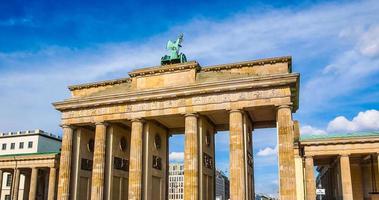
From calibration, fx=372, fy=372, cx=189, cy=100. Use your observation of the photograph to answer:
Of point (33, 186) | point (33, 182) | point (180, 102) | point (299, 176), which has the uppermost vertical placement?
point (180, 102)

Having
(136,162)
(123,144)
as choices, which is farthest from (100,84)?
(136,162)

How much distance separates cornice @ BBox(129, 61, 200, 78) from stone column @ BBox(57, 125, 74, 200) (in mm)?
9056

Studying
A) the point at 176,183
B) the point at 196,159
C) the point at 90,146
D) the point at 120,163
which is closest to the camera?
the point at 196,159

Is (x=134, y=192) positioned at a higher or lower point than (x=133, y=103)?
lower

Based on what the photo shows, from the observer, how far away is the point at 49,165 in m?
47.1

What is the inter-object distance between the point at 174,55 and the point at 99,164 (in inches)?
529

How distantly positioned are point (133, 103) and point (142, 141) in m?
3.86

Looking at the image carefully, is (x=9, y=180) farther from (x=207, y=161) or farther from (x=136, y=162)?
(x=207, y=161)

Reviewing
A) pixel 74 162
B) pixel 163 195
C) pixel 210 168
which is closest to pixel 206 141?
pixel 210 168

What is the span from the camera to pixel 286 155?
30.8 meters

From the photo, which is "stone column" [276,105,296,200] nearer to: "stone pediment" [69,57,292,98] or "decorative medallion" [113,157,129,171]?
"stone pediment" [69,57,292,98]

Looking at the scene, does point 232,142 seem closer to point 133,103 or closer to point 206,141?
point 206,141

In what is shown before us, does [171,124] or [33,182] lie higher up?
[171,124]

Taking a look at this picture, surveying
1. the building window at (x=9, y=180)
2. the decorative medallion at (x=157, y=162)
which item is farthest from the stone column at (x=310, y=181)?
the building window at (x=9, y=180)
